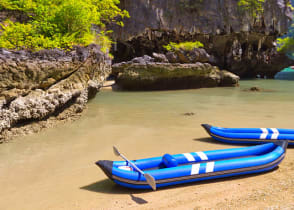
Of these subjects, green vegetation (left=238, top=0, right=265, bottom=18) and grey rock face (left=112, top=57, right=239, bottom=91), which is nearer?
grey rock face (left=112, top=57, right=239, bottom=91)

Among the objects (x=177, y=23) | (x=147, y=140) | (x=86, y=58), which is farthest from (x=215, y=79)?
(x=147, y=140)

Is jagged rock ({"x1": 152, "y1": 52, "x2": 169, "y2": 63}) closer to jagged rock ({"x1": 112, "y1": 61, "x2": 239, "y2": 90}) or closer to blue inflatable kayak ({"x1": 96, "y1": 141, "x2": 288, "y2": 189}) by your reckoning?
jagged rock ({"x1": 112, "y1": 61, "x2": 239, "y2": 90})

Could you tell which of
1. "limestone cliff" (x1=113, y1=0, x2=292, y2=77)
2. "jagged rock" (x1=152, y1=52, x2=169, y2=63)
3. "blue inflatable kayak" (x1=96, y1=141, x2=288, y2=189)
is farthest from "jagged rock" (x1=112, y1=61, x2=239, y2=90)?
"blue inflatable kayak" (x1=96, y1=141, x2=288, y2=189)

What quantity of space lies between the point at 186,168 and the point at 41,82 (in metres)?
4.63

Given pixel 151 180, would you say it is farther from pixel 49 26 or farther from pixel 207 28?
pixel 207 28

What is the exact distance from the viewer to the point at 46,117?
6.28 meters

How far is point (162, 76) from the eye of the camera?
16031 mm

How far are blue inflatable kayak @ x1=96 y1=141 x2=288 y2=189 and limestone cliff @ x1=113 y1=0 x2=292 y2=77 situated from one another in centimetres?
1621

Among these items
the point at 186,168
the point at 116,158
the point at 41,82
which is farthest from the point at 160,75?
the point at 186,168

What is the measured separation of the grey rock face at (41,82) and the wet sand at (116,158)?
60 centimetres

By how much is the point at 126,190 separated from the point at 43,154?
7.32 ft

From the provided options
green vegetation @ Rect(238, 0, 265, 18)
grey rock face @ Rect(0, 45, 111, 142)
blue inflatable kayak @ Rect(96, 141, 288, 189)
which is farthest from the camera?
green vegetation @ Rect(238, 0, 265, 18)

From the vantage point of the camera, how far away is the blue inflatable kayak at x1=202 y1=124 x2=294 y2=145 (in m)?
4.95

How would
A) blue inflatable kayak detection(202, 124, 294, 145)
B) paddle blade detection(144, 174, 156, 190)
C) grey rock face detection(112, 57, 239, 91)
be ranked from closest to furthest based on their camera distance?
paddle blade detection(144, 174, 156, 190) < blue inflatable kayak detection(202, 124, 294, 145) < grey rock face detection(112, 57, 239, 91)
